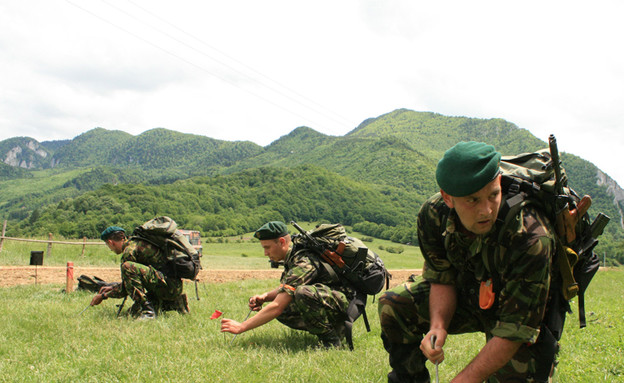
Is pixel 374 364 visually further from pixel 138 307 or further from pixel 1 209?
pixel 1 209

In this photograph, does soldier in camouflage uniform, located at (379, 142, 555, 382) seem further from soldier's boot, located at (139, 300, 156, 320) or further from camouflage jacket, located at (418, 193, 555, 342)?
soldier's boot, located at (139, 300, 156, 320)

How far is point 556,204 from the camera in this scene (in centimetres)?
276

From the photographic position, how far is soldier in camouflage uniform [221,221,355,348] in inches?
194

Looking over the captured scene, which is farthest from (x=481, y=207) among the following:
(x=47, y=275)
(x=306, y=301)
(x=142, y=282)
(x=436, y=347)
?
(x=47, y=275)

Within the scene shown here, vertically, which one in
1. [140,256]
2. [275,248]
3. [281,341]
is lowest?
[281,341]

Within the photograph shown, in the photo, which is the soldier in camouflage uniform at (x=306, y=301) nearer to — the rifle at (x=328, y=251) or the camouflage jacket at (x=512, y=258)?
the rifle at (x=328, y=251)

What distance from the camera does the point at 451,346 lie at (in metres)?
5.35

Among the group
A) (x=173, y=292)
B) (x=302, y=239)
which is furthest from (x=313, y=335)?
(x=173, y=292)

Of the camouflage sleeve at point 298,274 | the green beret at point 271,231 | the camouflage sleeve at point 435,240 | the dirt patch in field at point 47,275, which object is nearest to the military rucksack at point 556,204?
the camouflage sleeve at point 435,240

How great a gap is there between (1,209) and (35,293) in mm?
216709

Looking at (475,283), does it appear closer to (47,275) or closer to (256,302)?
(256,302)

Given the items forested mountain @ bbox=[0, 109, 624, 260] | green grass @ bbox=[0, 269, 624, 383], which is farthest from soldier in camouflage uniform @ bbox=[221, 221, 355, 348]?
forested mountain @ bbox=[0, 109, 624, 260]

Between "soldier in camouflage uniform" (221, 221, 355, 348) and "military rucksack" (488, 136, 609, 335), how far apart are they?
8.45 ft

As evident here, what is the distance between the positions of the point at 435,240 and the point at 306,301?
2.14 meters
